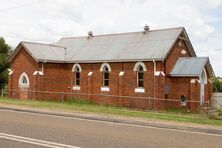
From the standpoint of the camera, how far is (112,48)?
124 feet

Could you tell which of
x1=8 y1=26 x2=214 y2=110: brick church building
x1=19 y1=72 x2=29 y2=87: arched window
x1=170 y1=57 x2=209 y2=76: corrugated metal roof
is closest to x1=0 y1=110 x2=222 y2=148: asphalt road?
x1=8 y1=26 x2=214 y2=110: brick church building

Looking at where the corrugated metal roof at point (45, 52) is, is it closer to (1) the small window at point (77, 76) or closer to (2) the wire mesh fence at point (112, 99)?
(1) the small window at point (77, 76)

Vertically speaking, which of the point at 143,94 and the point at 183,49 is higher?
the point at 183,49

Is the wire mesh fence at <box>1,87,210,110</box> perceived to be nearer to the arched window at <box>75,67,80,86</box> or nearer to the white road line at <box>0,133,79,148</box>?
the arched window at <box>75,67,80,86</box>

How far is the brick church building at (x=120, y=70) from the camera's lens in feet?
108

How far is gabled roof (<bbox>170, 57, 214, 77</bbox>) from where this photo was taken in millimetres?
32656

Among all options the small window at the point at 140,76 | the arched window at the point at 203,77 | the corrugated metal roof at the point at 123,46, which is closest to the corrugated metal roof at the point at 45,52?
the corrugated metal roof at the point at 123,46

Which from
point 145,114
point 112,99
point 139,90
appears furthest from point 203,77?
point 145,114

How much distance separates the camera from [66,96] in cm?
3903

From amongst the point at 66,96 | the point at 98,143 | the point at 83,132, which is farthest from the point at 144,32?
the point at 98,143

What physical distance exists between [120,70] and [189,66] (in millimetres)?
5935

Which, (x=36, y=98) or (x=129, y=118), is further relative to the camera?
(x=36, y=98)

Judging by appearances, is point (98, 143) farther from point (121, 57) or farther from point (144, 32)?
point (144, 32)

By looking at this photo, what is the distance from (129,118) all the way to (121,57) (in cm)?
1505
